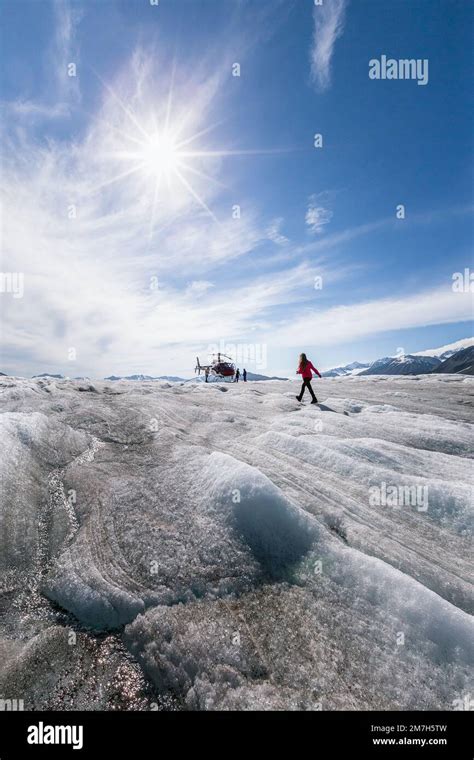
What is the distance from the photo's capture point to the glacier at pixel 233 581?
2973 mm

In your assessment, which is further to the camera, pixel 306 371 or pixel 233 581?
pixel 306 371

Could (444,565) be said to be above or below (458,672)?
above

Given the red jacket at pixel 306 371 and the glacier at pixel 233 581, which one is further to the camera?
the red jacket at pixel 306 371

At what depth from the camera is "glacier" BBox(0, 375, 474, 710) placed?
9.75 ft

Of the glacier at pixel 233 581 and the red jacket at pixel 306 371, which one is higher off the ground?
the red jacket at pixel 306 371

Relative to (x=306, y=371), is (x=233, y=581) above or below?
below

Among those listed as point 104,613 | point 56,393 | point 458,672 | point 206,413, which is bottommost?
point 458,672

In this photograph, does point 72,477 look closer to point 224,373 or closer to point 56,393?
point 56,393

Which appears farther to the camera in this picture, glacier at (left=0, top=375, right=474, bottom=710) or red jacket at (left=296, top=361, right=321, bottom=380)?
red jacket at (left=296, top=361, right=321, bottom=380)

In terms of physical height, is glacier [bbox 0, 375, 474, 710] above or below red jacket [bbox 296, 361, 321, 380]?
below

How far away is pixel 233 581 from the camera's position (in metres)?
3.88

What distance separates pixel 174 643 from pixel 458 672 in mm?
2796
